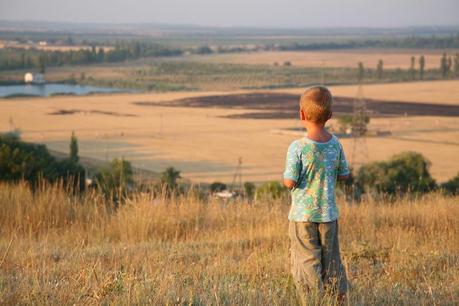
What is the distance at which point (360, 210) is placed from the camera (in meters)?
9.63

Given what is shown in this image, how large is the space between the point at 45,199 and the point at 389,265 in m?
4.59

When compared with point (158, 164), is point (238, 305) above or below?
above

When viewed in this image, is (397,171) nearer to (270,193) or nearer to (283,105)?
(270,193)

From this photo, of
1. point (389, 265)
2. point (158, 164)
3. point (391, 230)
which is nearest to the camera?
point (389, 265)

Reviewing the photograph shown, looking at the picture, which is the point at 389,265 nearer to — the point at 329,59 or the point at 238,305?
the point at 238,305

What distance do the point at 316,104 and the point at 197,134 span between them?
47117 mm

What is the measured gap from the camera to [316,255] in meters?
5.07

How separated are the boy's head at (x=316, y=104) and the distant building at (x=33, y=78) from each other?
207ft

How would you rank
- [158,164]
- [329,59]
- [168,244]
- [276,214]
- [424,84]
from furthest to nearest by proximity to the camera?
[329,59], [424,84], [158,164], [276,214], [168,244]

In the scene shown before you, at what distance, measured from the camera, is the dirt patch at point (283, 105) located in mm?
56978

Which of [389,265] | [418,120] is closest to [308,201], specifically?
[389,265]

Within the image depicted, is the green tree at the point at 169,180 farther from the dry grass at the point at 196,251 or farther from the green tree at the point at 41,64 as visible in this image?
the green tree at the point at 41,64

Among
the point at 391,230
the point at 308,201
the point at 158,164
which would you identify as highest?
the point at 308,201

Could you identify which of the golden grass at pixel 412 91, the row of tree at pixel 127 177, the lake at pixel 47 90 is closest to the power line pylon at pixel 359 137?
the row of tree at pixel 127 177
